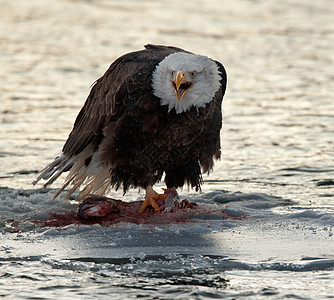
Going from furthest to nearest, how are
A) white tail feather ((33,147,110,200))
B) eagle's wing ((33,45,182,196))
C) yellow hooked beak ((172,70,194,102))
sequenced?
white tail feather ((33,147,110,200))
eagle's wing ((33,45,182,196))
yellow hooked beak ((172,70,194,102))

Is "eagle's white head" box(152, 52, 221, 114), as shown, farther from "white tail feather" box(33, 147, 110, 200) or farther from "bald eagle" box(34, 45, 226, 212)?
"white tail feather" box(33, 147, 110, 200)

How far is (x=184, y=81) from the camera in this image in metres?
5.93

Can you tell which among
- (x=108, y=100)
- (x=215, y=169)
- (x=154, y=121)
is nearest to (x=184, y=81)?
(x=154, y=121)

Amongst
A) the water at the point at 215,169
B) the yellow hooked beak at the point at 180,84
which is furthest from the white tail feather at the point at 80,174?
the yellow hooked beak at the point at 180,84

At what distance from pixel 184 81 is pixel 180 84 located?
35mm

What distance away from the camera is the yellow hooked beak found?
19.3 ft

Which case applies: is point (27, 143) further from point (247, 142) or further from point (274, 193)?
point (274, 193)

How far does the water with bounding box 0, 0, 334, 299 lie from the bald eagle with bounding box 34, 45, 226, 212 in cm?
44

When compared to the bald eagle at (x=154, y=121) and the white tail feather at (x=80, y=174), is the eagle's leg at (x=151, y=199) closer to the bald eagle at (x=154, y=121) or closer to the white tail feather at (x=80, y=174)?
the bald eagle at (x=154, y=121)

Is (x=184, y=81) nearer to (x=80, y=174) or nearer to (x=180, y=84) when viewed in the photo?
(x=180, y=84)

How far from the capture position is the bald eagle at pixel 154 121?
6.12 m

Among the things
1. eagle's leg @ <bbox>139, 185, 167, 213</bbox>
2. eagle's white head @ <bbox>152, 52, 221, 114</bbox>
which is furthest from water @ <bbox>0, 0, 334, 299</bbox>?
eagle's white head @ <bbox>152, 52, 221, 114</bbox>

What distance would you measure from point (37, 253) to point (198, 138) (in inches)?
69.8

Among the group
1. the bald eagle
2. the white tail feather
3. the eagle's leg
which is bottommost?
the eagle's leg
